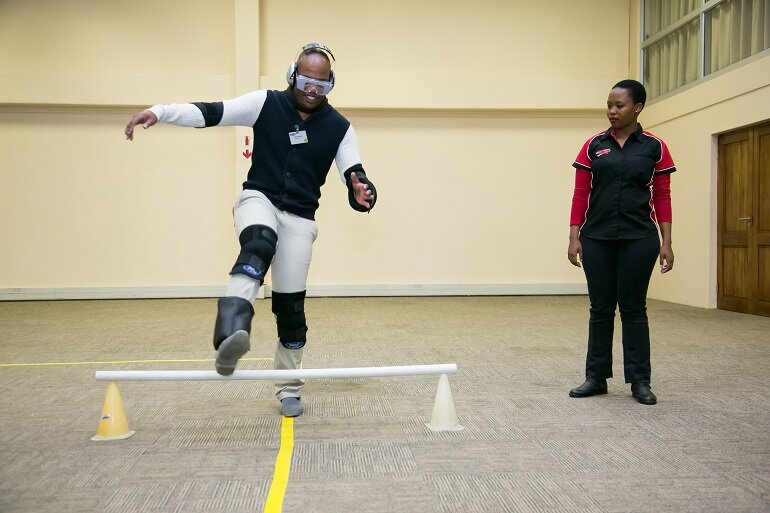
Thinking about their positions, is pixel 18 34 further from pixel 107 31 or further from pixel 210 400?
pixel 210 400

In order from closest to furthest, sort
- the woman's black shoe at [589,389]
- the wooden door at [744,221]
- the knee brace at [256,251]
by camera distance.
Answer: the knee brace at [256,251] < the woman's black shoe at [589,389] < the wooden door at [744,221]

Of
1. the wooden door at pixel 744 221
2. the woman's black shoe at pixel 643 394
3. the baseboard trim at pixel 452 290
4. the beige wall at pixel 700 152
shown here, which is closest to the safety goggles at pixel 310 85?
the woman's black shoe at pixel 643 394

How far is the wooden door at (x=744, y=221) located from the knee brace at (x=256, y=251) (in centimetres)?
630

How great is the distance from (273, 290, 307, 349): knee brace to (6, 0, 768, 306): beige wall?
6.23m

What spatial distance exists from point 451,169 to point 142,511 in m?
8.03

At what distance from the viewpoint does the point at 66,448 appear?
2.60 metres

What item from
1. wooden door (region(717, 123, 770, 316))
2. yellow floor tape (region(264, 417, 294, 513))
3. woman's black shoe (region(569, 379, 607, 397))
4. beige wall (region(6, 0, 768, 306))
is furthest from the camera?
beige wall (region(6, 0, 768, 306))

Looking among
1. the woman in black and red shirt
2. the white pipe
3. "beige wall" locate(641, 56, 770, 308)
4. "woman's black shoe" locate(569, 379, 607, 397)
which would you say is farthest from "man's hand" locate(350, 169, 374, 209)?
"beige wall" locate(641, 56, 770, 308)

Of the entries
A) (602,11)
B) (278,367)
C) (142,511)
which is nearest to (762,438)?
(278,367)

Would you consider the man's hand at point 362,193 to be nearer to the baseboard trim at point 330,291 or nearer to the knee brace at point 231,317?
the knee brace at point 231,317

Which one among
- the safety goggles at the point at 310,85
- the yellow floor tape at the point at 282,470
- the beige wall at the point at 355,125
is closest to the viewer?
the yellow floor tape at the point at 282,470

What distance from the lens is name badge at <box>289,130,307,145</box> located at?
3.03 m

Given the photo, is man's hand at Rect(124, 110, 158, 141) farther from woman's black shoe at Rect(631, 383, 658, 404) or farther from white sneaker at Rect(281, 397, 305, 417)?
woman's black shoe at Rect(631, 383, 658, 404)

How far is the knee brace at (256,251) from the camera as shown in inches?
104
